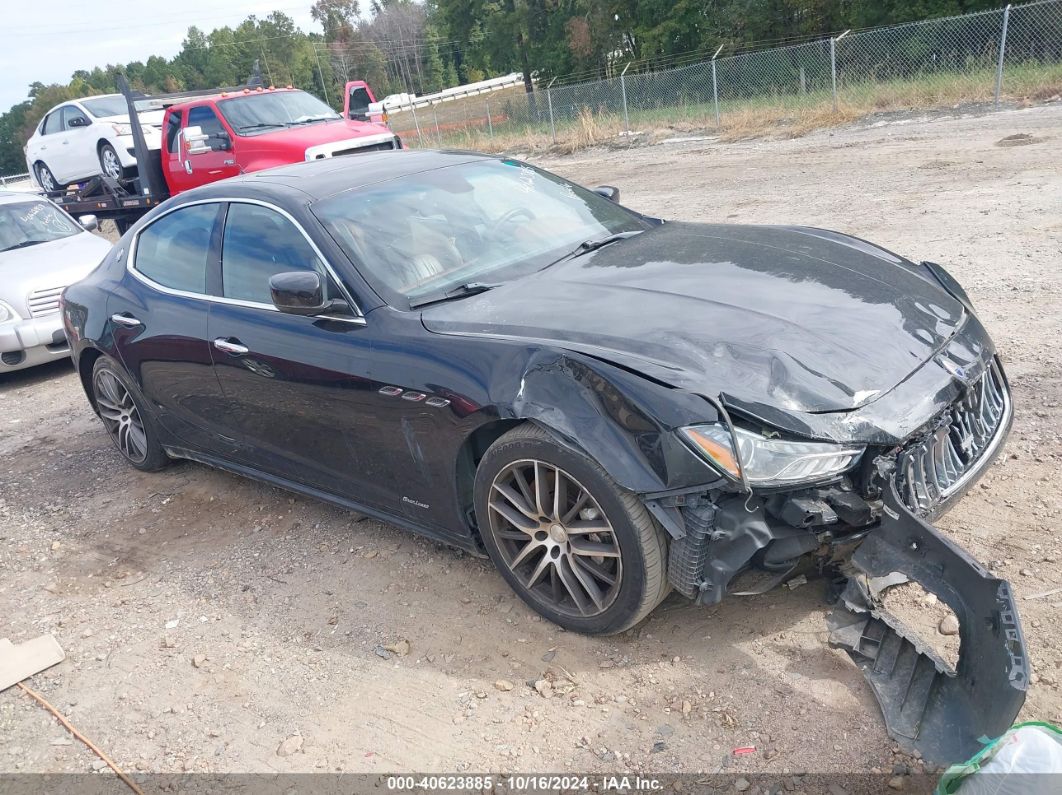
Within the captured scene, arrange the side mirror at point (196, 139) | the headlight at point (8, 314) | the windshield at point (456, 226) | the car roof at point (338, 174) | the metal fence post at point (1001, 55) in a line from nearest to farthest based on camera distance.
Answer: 1. the windshield at point (456, 226)
2. the car roof at point (338, 174)
3. the headlight at point (8, 314)
4. the side mirror at point (196, 139)
5. the metal fence post at point (1001, 55)

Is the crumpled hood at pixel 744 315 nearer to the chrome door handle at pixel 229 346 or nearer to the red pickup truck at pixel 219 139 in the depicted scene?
the chrome door handle at pixel 229 346

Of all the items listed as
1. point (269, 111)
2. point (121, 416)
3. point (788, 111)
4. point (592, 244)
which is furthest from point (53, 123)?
point (592, 244)

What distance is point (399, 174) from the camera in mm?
4281

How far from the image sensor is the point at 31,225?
925 centimetres

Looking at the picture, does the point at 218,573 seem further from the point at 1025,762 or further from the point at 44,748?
the point at 1025,762

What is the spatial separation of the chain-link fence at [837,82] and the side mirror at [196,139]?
435 inches

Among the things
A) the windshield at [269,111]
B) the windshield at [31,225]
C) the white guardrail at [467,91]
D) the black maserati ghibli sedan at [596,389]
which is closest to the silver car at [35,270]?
the windshield at [31,225]

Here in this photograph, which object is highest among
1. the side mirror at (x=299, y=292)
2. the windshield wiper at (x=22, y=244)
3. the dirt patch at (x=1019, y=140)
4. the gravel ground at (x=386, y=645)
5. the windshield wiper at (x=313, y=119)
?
the windshield wiper at (x=313, y=119)

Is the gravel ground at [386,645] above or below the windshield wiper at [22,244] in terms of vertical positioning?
below

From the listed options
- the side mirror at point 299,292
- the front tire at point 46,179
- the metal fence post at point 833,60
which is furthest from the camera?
the metal fence post at point 833,60

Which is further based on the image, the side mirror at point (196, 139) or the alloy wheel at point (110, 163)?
the alloy wheel at point (110, 163)

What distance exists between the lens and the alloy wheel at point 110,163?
48.0 feet

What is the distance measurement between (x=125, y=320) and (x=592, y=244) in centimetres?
270

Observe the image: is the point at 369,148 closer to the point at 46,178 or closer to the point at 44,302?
the point at 44,302
